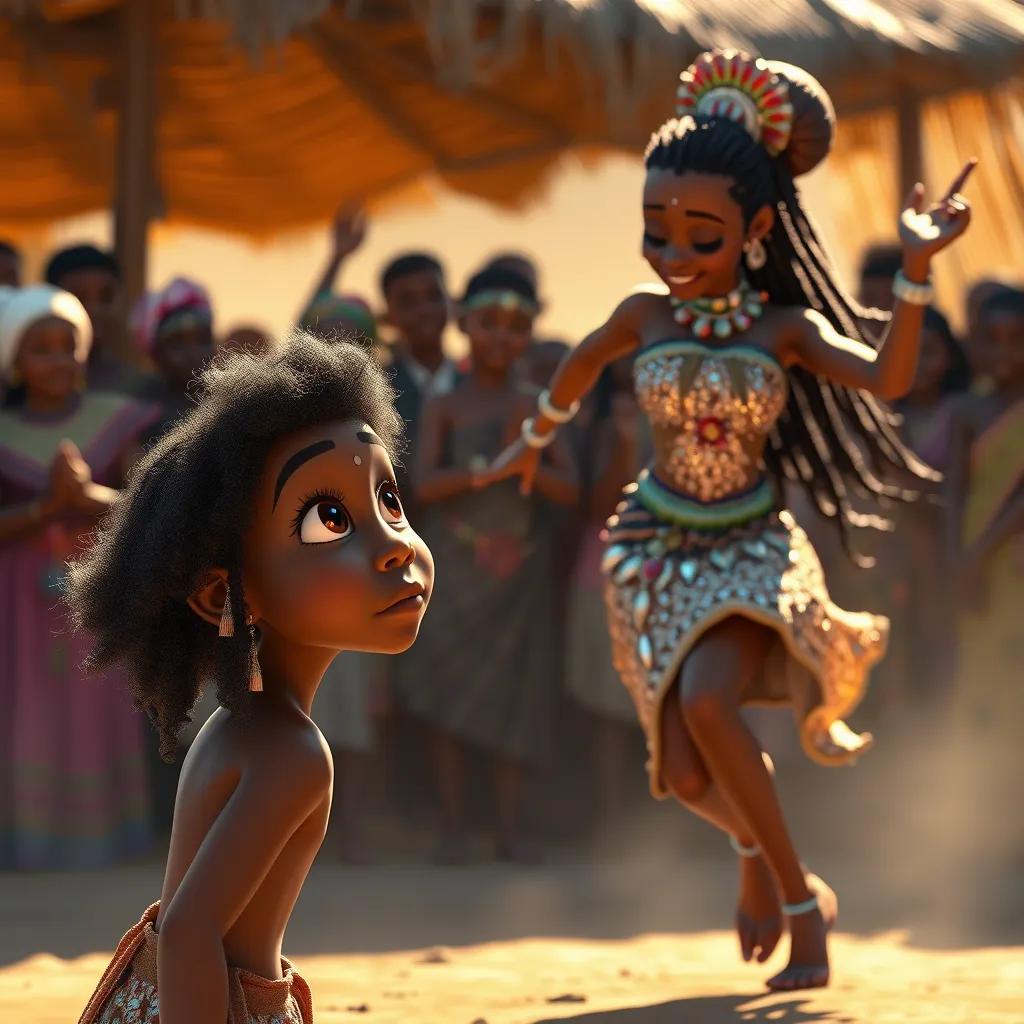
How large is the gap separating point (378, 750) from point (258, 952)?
4585 millimetres

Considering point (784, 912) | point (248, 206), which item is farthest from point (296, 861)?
point (248, 206)

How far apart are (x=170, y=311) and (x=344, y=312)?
0.63 m

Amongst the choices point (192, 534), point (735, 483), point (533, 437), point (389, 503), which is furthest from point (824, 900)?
point (192, 534)

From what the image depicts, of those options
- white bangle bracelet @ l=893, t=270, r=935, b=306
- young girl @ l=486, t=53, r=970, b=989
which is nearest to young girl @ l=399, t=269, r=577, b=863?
young girl @ l=486, t=53, r=970, b=989

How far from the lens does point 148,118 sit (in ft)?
27.6

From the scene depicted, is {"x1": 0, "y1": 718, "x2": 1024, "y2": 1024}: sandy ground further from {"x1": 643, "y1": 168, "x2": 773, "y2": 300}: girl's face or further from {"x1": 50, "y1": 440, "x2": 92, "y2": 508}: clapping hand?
{"x1": 643, "y1": 168, "x2": 773, "y2": 300}: girl's face

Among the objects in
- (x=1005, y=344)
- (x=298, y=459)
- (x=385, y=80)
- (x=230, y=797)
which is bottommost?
(x=230, y=797)

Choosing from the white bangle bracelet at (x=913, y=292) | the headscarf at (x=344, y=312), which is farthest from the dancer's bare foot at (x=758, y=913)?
the headscarf at (x=344, y=312)

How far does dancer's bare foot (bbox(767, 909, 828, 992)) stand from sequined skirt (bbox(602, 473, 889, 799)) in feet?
1.32

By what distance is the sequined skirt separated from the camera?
4.82m

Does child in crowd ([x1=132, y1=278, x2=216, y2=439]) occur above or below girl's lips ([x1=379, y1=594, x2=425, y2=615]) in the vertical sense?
above

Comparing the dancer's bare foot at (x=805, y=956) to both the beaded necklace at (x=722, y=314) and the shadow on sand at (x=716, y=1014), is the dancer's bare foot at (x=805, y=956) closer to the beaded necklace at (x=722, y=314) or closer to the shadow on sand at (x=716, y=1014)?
the shadow on sand at (x=716, y=1014)

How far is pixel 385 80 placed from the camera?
9742 mm

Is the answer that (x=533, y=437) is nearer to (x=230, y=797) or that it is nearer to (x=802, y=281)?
(x=802, y=281)
